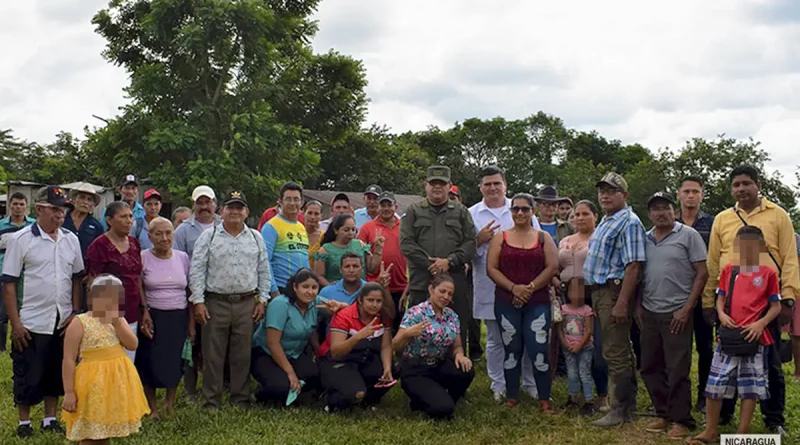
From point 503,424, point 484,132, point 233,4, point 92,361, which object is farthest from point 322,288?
point 484,132

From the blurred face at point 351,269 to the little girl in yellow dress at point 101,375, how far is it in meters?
2.32

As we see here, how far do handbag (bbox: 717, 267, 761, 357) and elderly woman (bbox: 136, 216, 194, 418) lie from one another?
176 inches

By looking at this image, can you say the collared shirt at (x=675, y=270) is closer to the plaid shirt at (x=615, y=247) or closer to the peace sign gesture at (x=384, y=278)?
the plaid shirt at (x=615, y=247)

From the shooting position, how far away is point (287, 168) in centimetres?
2703

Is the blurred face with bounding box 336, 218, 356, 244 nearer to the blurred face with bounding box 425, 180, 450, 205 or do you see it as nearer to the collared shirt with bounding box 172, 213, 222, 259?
the blurred face with bounding box 425, 180, 450, 205

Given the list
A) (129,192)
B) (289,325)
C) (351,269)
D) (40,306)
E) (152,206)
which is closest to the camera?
(40,306)

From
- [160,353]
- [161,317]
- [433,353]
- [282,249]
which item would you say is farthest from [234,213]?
[433,353]

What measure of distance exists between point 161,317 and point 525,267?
331 centimetres

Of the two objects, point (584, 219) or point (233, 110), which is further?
point (233, 110)

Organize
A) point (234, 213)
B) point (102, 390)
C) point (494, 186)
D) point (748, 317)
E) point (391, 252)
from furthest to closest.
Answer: point (391, 252) → point (494, 186) → point (234, 213) → point (748, 317) → point (102, 390)

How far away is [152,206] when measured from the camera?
7.50m

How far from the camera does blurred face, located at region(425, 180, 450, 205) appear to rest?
648 cm

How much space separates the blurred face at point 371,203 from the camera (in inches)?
346

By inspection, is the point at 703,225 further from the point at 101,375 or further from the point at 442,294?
the point at 101,375
